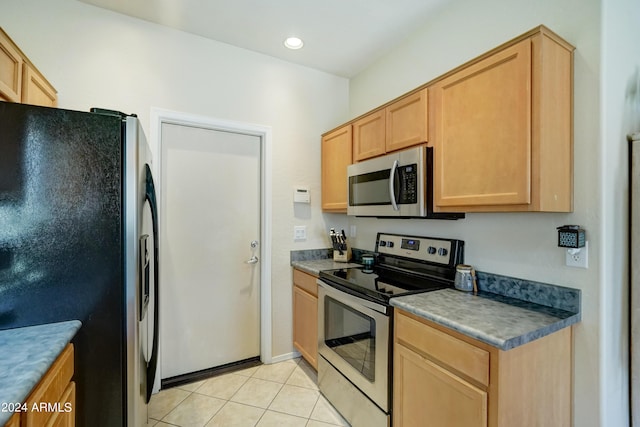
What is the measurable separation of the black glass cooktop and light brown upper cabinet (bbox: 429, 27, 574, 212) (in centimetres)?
56

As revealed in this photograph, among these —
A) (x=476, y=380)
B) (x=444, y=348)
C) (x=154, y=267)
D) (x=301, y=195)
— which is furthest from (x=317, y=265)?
(x=476, y=380)

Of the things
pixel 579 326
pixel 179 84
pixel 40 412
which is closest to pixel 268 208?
pixel 179 84

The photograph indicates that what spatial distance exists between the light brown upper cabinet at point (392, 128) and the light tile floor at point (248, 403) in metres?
1.82

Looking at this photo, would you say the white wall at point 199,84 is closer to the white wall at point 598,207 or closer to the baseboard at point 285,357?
the baseboard at point 285,357

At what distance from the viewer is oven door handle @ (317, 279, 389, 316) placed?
5.19 ft

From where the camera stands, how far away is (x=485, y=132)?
141 cm

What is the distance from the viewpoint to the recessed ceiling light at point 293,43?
2334 mm

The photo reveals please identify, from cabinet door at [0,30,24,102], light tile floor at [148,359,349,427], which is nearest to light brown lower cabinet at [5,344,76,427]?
light tile floor at [148,359,349,427]

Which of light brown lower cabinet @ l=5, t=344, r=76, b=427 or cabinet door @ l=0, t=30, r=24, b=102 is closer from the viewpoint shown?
light brown lower cabinet @ l=5, t=344, r=76, b=427

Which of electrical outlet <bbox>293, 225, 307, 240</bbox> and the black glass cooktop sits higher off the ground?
electrical outlet <bbox>293, 225, 307, 240</bbox>

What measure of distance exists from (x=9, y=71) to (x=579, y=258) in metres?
2.74

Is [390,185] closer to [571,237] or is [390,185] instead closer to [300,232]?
[571,237]

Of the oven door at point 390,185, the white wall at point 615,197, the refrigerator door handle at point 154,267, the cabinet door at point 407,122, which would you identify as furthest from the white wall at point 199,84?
the white wall at point 615,197

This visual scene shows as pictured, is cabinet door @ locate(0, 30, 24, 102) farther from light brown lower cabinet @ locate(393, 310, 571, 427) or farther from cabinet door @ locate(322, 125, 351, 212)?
light brown lower cabinet @ locate(393, 310, 571, 427)
